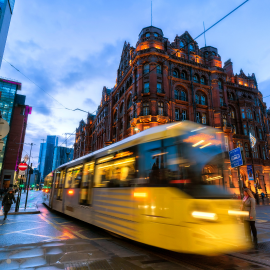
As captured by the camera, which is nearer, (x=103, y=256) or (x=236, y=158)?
(x=103, y=256)

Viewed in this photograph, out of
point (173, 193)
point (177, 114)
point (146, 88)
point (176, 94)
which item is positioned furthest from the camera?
point (176, 94)

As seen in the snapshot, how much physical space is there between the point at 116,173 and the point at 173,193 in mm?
2526

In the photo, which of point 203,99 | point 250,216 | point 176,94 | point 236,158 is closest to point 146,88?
point 176,94

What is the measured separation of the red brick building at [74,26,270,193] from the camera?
2752cm

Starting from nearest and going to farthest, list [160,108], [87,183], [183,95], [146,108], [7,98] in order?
[87,183]
[146,108]
[160,108]
[183,95]
[7,98]

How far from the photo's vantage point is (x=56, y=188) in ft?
44.2

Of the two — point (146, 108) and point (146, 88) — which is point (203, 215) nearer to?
point (146, 108)

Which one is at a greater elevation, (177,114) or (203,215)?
(177,114)

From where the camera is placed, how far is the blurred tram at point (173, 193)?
451 cm

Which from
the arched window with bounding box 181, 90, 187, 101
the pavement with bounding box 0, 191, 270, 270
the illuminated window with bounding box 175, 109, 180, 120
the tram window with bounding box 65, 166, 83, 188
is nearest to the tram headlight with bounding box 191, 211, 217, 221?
the pavement with bounding box 0, 191, 270, 270

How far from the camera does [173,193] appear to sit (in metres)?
4.77

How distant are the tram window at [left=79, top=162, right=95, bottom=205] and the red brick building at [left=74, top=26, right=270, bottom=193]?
1391 centimetres

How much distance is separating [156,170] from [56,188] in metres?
10.5

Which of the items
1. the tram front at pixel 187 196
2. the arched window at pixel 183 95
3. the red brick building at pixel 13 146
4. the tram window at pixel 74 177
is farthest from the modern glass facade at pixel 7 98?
the tram front at pixel 187 196
